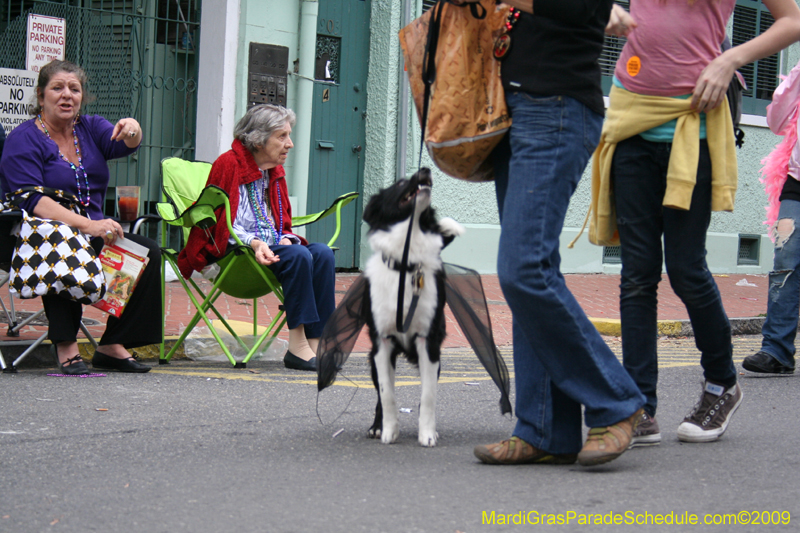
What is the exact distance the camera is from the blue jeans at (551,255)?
8.67 ft

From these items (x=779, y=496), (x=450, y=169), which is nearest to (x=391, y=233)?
(x=450, y=169)

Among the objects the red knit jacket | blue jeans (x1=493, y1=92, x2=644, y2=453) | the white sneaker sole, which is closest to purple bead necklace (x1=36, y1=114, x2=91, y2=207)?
the red knit jacket

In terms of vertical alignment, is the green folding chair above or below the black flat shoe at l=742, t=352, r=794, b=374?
above

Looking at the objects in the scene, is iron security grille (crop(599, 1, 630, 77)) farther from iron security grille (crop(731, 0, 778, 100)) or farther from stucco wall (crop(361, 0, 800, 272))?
iron security grille (crop(731, 0, 778, 100))

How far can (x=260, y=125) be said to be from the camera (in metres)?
5.36

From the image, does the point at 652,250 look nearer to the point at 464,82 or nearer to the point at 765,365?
the point at 464,82

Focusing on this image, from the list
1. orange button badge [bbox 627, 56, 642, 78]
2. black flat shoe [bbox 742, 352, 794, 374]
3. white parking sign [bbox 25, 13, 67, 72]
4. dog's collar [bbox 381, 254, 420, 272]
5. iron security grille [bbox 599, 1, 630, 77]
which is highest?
iron security grille [bbox 599, 1, 630, 77]

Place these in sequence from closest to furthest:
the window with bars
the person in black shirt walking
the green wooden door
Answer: the person in black shirt walking < the green wooden door < the window with bars

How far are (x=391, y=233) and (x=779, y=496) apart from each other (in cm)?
155

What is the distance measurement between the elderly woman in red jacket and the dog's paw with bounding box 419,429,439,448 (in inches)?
78.9

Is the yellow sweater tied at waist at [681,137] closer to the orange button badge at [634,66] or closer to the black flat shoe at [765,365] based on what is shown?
the orange button badge at [634,66]

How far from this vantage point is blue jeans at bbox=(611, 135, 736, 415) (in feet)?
10.3

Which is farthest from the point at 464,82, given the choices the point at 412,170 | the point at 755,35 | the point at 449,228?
the point at 755,35

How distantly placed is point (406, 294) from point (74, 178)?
257 centimetres
